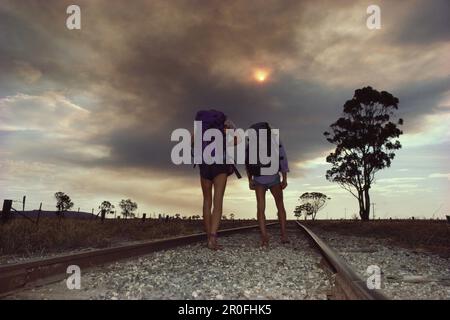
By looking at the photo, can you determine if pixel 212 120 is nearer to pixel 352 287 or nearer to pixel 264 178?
pixel 264 178

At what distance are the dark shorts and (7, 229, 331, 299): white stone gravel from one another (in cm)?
127

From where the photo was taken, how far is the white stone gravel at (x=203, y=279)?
9.39 feet

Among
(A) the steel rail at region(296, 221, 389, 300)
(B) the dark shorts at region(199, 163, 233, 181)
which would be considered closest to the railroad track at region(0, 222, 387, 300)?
(A) the steel rail at region(296, 221, 389, 300)

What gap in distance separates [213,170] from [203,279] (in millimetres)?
2327

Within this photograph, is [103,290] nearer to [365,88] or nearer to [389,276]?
[389,276]

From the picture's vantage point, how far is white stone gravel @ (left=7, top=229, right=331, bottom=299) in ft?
9.39

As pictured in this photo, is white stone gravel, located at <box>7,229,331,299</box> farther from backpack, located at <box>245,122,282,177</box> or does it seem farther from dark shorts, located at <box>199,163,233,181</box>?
backpack, located at <box>245,122,282,177</box>

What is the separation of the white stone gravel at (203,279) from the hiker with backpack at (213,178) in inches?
32.3

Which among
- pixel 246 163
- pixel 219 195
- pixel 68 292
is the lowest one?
pixel 68 292

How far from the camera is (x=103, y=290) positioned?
9.82ft

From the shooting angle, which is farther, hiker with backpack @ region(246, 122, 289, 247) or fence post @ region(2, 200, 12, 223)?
fence post @ region(2, 200, 12, 223)

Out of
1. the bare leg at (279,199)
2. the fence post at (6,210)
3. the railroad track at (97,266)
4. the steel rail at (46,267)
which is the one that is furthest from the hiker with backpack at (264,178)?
the fence post at (6,210)

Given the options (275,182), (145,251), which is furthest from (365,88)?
(145,251)

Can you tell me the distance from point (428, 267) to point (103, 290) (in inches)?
147
